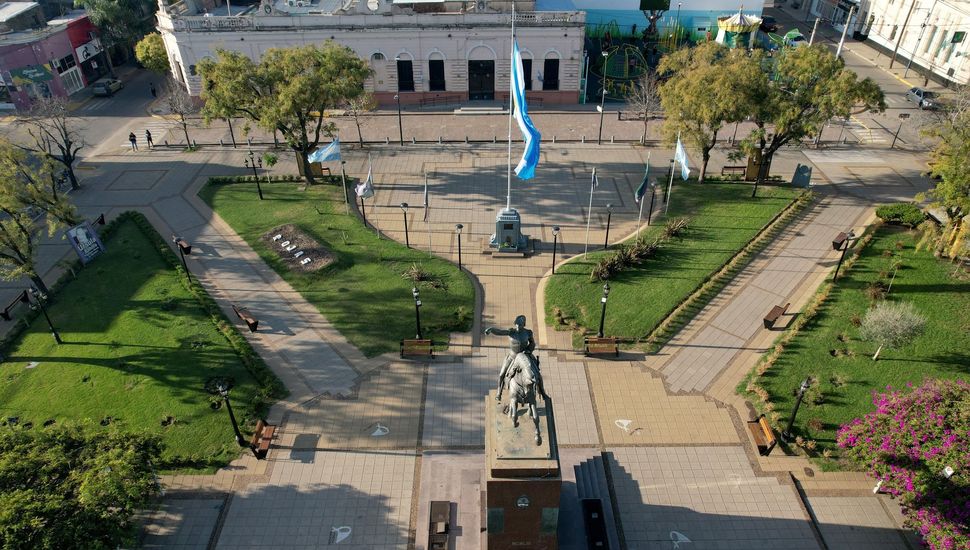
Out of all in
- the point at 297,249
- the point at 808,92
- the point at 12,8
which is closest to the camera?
the point at 297,249

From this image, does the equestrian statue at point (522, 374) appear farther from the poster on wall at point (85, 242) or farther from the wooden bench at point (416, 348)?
the poster on wall at point (85, 242)

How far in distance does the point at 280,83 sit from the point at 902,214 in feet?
124

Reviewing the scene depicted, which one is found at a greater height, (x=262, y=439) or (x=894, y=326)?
(x=894, y=326)

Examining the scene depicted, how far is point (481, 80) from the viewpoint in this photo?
189ft

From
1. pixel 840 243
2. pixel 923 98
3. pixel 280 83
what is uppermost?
pixel 280 83

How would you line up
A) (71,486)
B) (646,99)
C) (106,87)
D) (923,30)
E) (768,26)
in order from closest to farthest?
1. (71,486)
2. (646,99)
3. (106,87)
4. (923,30)
5. (768,26)

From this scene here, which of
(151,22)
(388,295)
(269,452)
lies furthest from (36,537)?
A: (151,22)

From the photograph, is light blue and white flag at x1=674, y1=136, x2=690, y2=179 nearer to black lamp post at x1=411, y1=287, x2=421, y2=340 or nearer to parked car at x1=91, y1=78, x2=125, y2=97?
black lamp post at x1=411, y1=287, x2=421, y2=340

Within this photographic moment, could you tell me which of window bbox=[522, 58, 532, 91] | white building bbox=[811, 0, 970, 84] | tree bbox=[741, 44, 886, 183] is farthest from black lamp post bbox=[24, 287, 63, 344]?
white building bbox=[811, 0, 970, 84]

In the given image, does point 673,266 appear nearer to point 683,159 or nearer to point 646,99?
point 683,159

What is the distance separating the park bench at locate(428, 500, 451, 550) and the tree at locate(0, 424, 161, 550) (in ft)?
29.0

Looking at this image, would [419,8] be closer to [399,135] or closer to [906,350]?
[399,135]

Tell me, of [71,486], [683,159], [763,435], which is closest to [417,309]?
[71,486]

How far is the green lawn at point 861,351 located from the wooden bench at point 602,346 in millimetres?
6041
